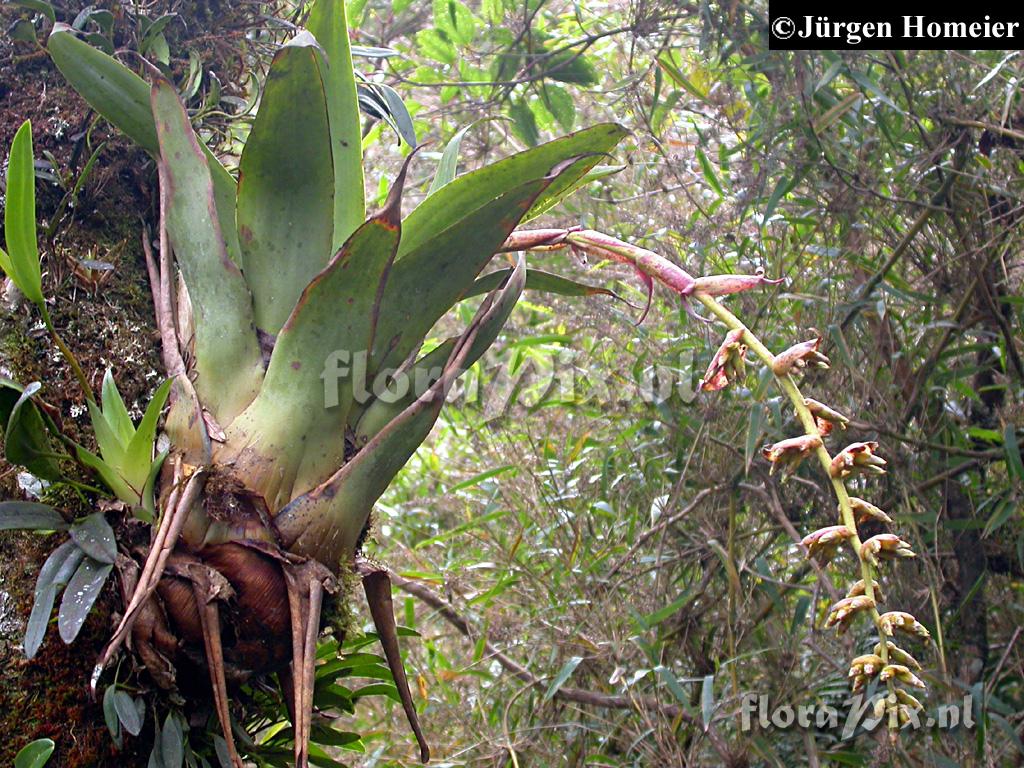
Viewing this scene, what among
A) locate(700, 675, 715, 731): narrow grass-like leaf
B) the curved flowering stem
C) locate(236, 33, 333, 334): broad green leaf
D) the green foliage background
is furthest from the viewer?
the green foliage background

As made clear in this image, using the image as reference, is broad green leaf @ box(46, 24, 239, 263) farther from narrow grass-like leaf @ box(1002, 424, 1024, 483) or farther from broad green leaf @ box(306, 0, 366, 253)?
narrow grass-like leaf @ box(1002, 424, 1024, 483)

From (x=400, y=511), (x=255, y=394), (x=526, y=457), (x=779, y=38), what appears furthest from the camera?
(x=400, y=511)

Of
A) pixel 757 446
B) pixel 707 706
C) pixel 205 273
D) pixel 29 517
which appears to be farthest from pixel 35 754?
pixel 757 446

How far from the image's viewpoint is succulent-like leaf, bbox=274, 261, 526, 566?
64 cm

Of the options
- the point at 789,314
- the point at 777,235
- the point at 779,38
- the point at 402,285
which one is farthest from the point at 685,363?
the point at 402,285

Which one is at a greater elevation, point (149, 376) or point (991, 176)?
point (991, 176)

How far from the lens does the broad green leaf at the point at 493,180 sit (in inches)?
27.4

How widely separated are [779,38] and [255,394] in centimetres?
107

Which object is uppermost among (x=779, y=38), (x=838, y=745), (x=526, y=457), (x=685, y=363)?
(x=779, y=38)

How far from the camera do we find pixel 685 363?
1.41 metres

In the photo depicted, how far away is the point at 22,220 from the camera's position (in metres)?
0.62

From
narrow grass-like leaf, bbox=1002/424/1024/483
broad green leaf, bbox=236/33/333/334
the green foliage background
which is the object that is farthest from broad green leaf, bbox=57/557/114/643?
narrow grass-like leaf, bbox=1002/424/1024/483

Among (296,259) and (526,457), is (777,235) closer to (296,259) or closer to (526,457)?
(526,457)

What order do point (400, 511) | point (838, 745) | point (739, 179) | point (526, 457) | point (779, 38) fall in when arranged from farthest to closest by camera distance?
point (400, 511) < point (526, 457) < point (739, 179) < point (779, 38) < point (838, 745)
